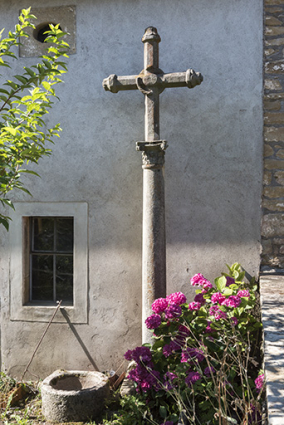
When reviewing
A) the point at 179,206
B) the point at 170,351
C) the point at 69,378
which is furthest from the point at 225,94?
the point at 69,378

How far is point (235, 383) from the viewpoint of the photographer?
10.1 ft

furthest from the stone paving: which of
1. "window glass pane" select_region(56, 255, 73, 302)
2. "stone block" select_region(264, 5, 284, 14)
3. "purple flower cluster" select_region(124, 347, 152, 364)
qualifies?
"stone block" select_region(264, 5, 284, 14)

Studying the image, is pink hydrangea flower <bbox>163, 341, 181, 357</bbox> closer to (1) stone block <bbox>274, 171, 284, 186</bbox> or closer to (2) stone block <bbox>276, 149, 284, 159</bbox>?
(1) stone block <bbox>274, 171, 284, 186</bbox>

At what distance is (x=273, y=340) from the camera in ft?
8.35

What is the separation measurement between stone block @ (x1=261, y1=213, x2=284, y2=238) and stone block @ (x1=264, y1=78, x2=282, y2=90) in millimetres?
1157

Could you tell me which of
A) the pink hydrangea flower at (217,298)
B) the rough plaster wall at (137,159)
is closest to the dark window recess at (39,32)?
the rough plaster wall at (137,159)

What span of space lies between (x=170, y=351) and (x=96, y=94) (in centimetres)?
258

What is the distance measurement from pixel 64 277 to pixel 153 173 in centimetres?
170

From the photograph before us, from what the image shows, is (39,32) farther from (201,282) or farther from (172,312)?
(172,312)

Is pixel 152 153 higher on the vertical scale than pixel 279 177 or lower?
higher

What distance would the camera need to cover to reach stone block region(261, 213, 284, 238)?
4.19m

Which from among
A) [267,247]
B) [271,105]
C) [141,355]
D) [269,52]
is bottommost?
[141,355]

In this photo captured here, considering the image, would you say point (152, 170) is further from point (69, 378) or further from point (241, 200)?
point (69, 378)

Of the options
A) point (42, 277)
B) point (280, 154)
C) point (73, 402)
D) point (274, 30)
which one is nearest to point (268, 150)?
point (280, 154)
